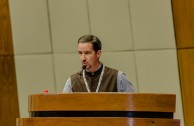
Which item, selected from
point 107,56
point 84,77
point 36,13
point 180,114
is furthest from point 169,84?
point 84,77

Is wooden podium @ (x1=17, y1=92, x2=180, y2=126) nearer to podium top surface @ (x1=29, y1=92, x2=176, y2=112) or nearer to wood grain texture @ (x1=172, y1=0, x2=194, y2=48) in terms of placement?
podium top surface @ (x1=29, y1=92, x2=176, y2=112)

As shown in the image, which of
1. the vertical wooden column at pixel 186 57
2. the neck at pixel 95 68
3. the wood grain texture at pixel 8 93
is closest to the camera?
the neck at pixel 95 68

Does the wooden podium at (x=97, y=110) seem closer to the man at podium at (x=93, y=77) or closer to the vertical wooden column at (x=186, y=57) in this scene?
the man at podium at (x=93, y=77)

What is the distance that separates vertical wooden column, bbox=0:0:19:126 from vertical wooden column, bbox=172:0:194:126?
1.39 m

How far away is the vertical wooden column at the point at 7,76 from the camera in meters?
3.24

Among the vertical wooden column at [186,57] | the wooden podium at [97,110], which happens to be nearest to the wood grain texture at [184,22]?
the vertical wooden column at [186,57]

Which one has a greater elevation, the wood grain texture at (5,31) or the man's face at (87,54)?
the wood grain texture at (5,31)

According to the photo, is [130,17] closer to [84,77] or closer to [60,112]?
[84,77]

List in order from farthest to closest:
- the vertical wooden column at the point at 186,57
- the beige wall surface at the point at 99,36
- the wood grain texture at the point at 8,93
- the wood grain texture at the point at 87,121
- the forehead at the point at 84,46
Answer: the vertical wooden column at the point at 186,57 → the beige wall surface at the point at 99,36 → the wood grain texture at the point at 8,93 → the forehead at the point at 84,46 → the wood grain texture at the point at 87,121

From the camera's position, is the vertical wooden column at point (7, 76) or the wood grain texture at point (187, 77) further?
the wood grain texture at point (187, 77)

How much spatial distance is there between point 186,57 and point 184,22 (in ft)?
→ 0.94

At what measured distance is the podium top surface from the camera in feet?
6.18

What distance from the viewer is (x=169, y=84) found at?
391cm

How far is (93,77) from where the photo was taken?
2.65 m
